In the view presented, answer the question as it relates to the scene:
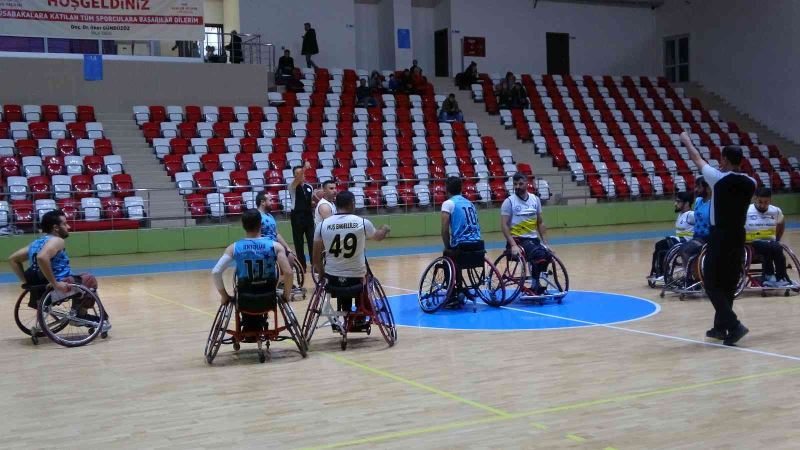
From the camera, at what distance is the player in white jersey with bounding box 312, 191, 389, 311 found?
7.67m

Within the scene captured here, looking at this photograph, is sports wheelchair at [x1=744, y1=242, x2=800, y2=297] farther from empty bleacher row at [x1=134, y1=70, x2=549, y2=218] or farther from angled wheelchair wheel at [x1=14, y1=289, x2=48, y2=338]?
empty bleacher row at [x1=134, y1=70, x2=549, y2=218]

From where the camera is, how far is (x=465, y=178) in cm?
2055

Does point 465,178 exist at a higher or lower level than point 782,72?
lower

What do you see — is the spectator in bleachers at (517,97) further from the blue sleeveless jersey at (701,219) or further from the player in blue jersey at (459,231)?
the player in blue jersey at (459,231)

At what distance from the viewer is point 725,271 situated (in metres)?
7.45

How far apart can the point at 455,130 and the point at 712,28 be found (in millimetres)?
11623

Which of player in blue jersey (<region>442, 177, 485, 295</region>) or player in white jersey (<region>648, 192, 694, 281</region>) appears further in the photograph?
player in white jersey (<region>648, 192, 694, 281</region>)

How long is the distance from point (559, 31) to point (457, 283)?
22235 millimetres

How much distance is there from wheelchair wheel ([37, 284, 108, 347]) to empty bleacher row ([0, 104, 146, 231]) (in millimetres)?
8497

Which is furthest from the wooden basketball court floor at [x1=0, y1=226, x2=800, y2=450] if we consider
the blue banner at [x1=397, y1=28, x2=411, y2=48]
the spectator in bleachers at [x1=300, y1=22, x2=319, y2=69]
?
the blue banner at [x1=397, y1=28, x2=411, y2=48]

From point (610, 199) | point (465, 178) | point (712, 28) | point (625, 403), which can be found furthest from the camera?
point (712, 28)

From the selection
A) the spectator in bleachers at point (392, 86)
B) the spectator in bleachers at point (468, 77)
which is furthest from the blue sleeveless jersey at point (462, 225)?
the spectator in bleachers at point (468, 77)

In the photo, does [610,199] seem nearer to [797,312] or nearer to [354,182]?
[354,182]

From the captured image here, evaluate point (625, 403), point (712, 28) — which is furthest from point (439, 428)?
point (712, 28)
